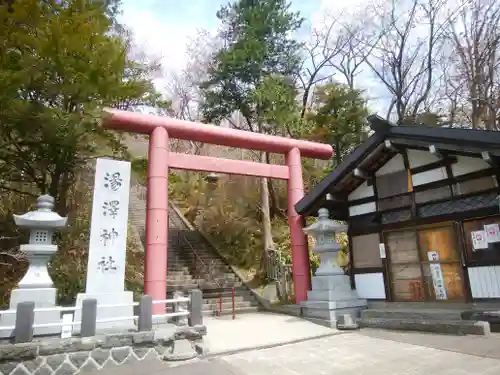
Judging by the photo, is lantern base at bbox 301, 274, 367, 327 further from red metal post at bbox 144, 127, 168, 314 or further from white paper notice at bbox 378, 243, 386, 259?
red metal post at bbox 144, 127, 168, 314

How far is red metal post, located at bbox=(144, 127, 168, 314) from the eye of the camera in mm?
8711

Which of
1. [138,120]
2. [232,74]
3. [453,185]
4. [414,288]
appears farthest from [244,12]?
[414,288]

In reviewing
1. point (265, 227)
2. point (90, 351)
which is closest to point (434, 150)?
point (265, 227)

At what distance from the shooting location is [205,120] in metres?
16.9

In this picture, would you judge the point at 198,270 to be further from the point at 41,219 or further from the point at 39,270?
the point at 41,219

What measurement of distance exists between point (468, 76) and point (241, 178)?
1328 centimetres

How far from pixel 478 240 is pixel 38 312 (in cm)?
969

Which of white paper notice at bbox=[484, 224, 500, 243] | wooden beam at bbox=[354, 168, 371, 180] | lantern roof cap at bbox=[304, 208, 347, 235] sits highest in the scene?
wooden beam at bbox=[354, 168, 371, 180]

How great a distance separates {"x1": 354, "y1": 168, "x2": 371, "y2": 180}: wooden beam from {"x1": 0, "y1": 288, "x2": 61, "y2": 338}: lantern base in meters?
8.45

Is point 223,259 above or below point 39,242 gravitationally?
below

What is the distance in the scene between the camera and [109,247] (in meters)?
7.56

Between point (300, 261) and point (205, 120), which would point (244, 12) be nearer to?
point (205, 120)

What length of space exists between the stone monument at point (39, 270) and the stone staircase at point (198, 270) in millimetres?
5847

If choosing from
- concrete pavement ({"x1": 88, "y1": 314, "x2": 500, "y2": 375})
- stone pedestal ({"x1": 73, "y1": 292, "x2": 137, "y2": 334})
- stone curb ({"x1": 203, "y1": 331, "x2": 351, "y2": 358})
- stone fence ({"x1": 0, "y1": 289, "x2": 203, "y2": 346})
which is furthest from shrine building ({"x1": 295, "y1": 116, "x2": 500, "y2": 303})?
stone pedestal ({"x1": 73, "y1": 292, "x2": 137, "y2": 334})
